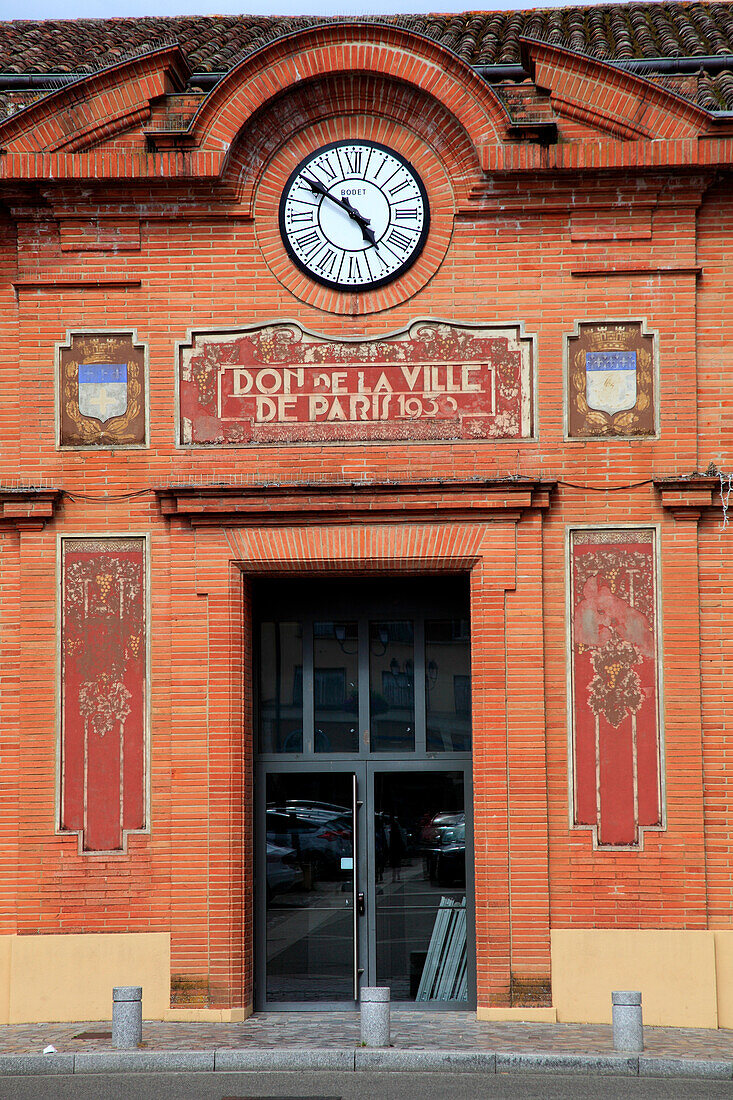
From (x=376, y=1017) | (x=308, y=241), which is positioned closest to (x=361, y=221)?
(x=308, y=241)

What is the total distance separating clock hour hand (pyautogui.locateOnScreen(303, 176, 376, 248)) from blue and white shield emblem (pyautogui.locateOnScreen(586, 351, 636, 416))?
8.10 feet

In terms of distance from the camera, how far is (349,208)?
12469 mm

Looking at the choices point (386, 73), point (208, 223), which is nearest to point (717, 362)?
point (386, 73)

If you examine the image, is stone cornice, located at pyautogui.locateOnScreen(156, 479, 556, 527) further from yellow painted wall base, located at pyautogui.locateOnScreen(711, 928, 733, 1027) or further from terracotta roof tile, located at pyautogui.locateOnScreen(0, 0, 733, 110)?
terracotta roof tile, located at pyautogui.locateOnScreen(0, 0, 733, 110)

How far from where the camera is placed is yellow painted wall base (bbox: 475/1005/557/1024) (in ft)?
37.8

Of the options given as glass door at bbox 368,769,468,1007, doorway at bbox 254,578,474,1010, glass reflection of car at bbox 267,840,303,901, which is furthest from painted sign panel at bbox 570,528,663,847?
glass reflection of car at bbox 267,840,303,901

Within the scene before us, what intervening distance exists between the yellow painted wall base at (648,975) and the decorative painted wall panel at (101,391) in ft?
21.1

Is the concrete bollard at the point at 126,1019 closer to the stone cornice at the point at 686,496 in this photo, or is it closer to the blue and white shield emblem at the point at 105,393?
the blue and white shield emblem at the point at 105,393

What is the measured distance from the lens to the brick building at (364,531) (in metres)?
11.8

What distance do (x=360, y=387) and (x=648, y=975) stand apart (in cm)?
613

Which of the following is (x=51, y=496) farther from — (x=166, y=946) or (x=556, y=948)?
(x=556, y=948)

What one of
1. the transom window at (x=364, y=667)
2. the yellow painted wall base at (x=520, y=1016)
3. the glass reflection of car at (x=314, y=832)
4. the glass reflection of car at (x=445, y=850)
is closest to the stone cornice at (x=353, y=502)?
the transom window at (x=364, y=667)

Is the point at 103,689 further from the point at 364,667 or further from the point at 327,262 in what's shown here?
the point at 327,262

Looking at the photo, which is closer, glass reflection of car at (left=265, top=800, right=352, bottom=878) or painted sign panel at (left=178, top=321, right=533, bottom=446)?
painted sign panel at (left=178, top=321, right=533, bottom=446)
